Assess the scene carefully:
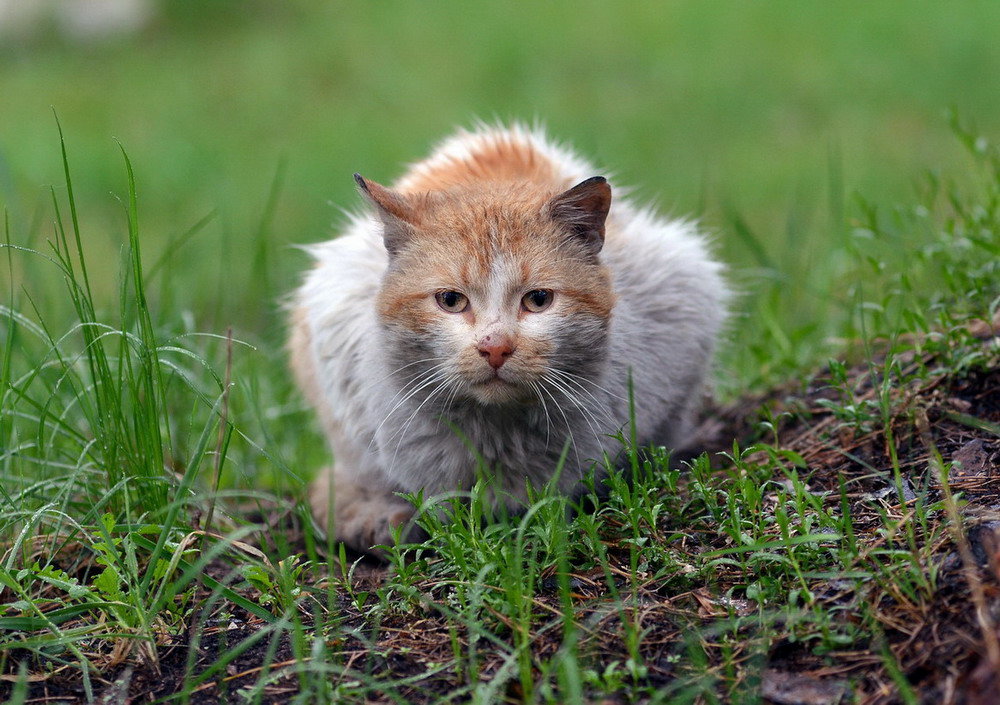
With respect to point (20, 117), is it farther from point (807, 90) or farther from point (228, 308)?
point (807, 90)

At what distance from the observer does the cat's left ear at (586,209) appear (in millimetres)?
3111

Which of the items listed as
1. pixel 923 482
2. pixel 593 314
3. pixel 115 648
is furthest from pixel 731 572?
pixel 115 648

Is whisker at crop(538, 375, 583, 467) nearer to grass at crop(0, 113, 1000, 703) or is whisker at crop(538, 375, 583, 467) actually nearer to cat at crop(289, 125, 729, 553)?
cat at crop(289, 125, 729, 553)

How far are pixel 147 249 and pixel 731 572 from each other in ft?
20.5

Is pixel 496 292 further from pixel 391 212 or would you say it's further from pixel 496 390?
pixel 391 212

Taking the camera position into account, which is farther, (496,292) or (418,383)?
(418,383)

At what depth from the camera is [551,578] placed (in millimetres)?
2812

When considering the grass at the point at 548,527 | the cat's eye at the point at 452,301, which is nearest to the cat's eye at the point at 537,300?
the cat's eye at the point at 452,301

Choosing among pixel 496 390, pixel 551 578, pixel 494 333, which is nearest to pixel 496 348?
pixel 494 333

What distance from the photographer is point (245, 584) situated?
285 centimetres

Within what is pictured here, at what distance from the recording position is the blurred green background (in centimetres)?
810

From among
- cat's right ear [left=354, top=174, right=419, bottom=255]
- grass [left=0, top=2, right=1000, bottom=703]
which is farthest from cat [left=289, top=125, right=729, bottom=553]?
grass [left=0, top=2, right=1000, bottom=703]

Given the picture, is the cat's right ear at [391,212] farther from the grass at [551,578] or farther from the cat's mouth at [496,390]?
the grass at [551,578]

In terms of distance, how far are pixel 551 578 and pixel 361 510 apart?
1107 mm
